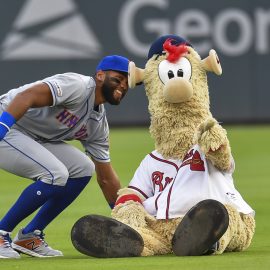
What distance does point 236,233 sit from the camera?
704 centimetres

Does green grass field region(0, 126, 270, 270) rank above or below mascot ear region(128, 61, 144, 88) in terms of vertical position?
below

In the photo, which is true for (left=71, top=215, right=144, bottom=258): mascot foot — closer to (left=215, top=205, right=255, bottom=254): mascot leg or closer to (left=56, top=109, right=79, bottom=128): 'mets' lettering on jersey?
(left=215, top=205, right=255, bottom=254): mascot leg

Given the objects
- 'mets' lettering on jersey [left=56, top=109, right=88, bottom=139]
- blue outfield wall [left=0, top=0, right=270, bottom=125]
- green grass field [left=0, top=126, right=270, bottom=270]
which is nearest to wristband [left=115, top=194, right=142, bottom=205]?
green grass field [left=0, top=126, right=270, bottom=270]

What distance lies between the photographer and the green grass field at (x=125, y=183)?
649 centimetres

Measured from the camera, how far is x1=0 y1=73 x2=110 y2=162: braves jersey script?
742cm

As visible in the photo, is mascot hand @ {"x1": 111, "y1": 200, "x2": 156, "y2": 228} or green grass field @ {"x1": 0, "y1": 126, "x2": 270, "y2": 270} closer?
green grass field @ {"x1": 0, "y1": 126, "x2": 270, "y2": 270}

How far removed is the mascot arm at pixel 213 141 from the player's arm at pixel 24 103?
117 cm

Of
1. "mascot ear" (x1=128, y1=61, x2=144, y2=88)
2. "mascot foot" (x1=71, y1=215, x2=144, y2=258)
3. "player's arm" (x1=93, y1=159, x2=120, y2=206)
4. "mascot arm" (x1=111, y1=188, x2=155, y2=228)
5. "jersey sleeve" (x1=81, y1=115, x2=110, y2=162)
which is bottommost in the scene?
"mascot foot" (x1=71, y1=215, x2=144, y2=258)

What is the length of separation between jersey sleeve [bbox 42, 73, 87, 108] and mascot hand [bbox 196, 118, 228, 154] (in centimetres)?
108

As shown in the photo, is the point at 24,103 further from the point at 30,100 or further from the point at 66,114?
the point at 66,114

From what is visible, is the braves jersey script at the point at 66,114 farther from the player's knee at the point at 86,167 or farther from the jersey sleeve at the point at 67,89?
the player's knee at the point at 86,167

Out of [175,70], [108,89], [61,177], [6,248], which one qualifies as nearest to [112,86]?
[108,89]

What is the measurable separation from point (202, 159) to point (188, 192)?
0.25 m

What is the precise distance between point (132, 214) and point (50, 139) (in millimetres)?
1128
